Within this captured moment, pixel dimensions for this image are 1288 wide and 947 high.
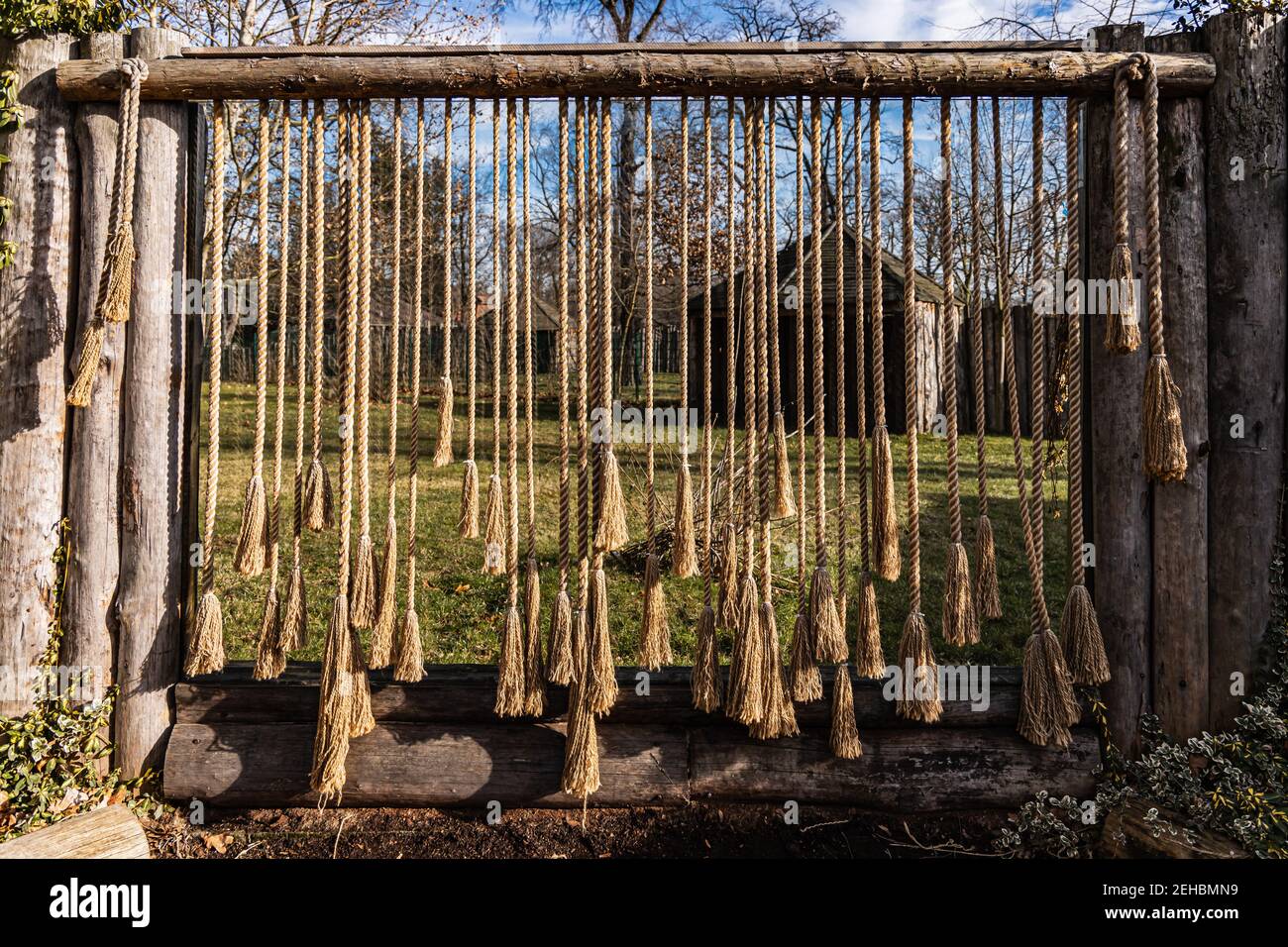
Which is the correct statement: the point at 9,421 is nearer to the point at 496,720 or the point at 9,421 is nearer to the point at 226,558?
the point at 496,720

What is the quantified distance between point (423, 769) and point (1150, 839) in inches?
103

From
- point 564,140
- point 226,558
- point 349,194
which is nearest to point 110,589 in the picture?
point 349,194

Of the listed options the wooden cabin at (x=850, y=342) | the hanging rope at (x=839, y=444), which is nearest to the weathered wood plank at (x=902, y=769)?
the hanging rope at (x=839, y=444)

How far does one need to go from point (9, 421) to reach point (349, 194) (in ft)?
5.04

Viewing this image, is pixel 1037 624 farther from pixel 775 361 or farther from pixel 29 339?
pixel 29 339

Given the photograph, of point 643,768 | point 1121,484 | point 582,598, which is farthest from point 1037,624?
point 582,598

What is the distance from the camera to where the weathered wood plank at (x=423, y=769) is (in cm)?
330

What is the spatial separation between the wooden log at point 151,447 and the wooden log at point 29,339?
28 centimetres

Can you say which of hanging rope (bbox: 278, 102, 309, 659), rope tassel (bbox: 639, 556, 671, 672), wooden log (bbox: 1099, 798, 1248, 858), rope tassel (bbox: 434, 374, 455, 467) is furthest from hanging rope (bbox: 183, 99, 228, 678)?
wooden log (bbox: 1099, 798, 1248, 858)

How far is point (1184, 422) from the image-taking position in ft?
10.6

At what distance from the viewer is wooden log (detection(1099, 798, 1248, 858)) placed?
2.79m

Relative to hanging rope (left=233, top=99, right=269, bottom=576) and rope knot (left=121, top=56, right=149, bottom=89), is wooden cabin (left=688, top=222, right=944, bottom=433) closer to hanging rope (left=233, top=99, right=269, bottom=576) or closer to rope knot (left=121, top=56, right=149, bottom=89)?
hanging rope (left=233, top=99, right=269, bottom=576)

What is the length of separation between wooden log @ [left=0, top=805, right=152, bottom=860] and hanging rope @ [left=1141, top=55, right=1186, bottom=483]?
375 centimetres

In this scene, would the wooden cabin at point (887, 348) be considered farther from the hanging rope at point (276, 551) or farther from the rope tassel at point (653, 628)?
the hanging rope at point (276, 551)
